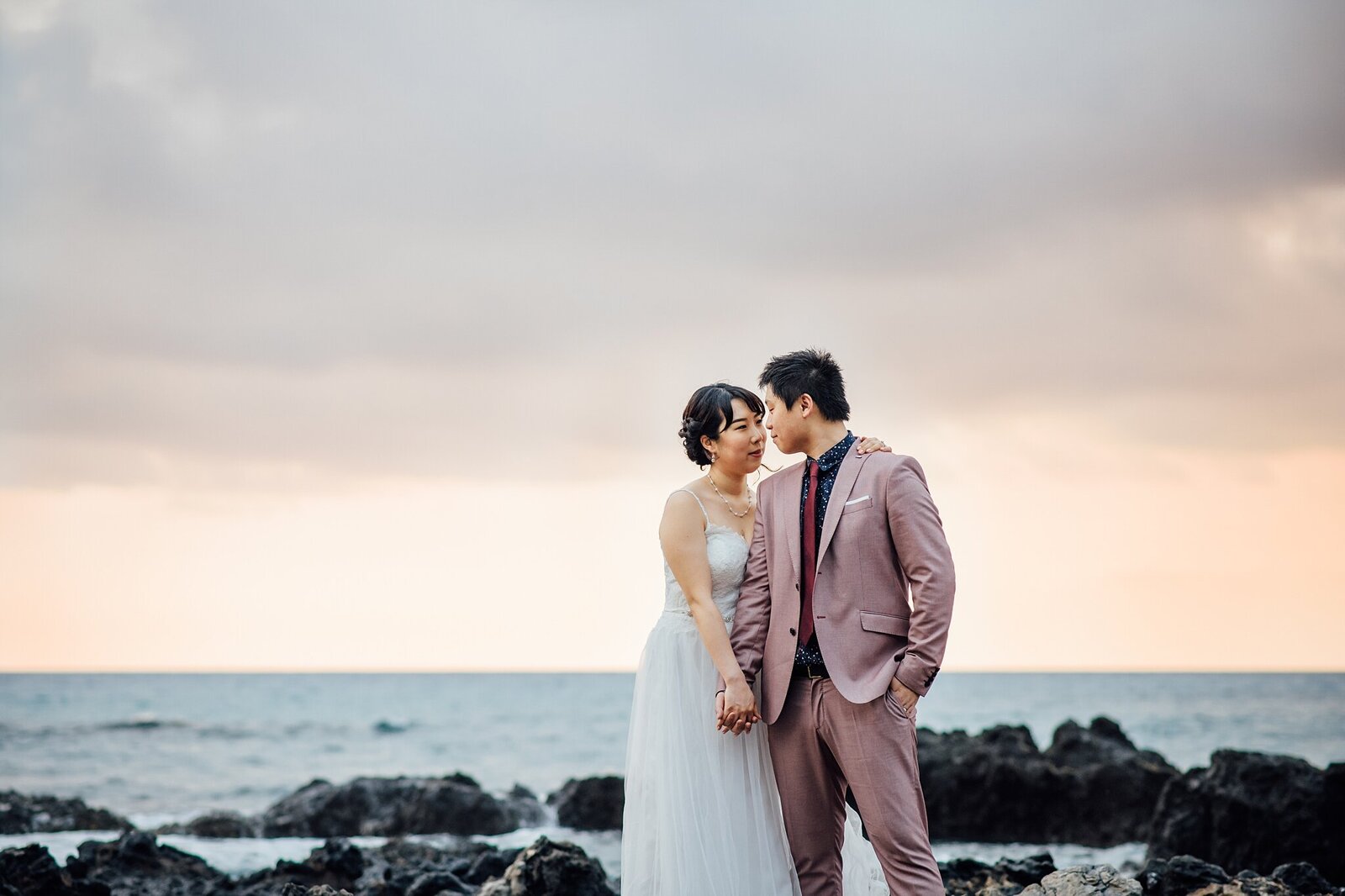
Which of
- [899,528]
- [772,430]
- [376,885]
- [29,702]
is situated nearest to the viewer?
[899,528]

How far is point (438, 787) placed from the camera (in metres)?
17.6

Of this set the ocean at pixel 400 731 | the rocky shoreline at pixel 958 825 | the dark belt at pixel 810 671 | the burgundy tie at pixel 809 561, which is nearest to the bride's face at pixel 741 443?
the burgundy tie at pixel 809 561

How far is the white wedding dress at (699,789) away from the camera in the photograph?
5000 millimetres

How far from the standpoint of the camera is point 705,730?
5152 millimetres

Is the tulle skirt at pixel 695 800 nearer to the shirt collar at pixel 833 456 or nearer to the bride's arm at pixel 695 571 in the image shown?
the bride's arm at pixel 695 571

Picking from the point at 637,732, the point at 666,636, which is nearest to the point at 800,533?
the point at 666,636

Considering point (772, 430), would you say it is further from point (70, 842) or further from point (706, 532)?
point (70, 842)

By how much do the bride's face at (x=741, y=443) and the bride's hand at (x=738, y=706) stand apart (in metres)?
1.01

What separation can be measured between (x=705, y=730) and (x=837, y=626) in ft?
2.72

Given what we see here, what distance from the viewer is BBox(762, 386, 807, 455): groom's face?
16.3 ft

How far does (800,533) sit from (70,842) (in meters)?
12.7

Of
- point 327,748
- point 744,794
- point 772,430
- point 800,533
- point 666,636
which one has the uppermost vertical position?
point 772,430

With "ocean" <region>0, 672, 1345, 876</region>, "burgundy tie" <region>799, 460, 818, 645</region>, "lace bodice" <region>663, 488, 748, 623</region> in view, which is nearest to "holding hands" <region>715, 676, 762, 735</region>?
"burgundy tie" <region>799, 460, 818, 645</region>

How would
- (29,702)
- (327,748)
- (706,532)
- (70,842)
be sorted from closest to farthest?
1. (706,532)
2. (70,842)
3. (327,748)
4. (29,702)
